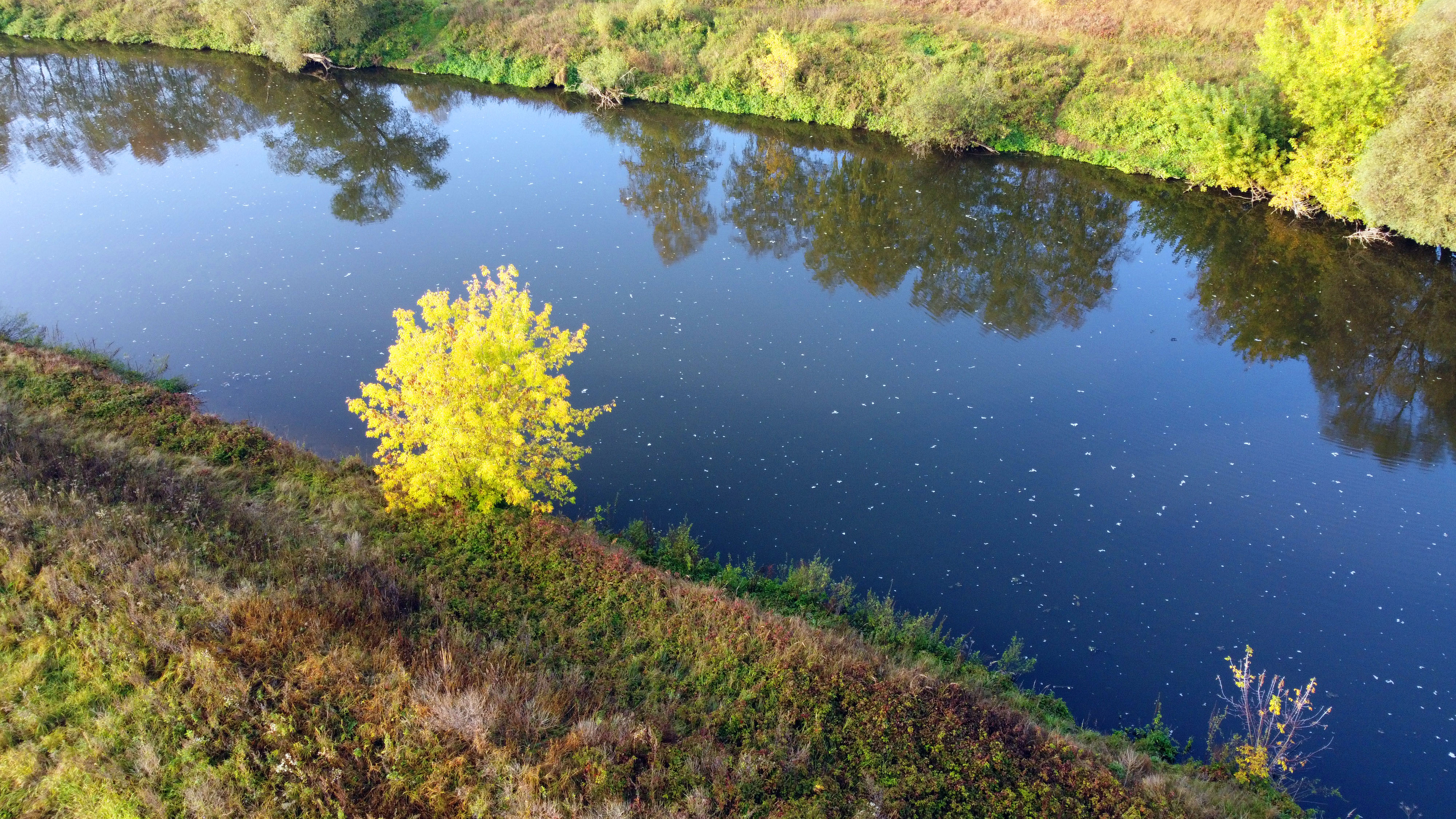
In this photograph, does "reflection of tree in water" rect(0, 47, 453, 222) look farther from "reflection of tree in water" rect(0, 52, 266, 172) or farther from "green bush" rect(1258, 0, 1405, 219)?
"green bush" rect(1258, 0, 1405, 219)

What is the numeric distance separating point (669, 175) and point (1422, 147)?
1757cm

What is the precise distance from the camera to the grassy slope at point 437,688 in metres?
6.24

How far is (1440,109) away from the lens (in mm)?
16188

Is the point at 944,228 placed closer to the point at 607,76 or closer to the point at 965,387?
the point at 965,387

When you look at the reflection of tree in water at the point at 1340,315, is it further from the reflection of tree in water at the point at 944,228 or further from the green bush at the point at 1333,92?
the reflection of tree in water at the point at 944,228

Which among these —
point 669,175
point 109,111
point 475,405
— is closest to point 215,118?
point 109,111

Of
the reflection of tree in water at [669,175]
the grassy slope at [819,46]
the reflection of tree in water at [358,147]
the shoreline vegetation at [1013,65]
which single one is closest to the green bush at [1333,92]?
the shoreline vegetation at [1013,65]

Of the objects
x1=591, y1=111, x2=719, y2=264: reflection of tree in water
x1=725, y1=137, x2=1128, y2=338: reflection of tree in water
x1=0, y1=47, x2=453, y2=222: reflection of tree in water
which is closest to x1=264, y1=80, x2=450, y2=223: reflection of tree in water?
x1=0, y1=47, x2=453, y2=222: reflection of tree in water

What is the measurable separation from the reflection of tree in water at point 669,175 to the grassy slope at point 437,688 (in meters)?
10.1

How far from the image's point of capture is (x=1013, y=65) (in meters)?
25.3

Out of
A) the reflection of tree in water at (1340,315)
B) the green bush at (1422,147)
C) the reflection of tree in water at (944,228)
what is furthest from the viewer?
the reflection of tree in water at (944,228)

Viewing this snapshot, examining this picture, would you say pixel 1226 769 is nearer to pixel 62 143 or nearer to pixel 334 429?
pixel 334 429

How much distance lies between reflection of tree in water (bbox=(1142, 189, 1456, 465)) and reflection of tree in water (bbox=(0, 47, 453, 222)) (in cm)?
1997

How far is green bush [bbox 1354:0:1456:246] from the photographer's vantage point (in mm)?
16203
